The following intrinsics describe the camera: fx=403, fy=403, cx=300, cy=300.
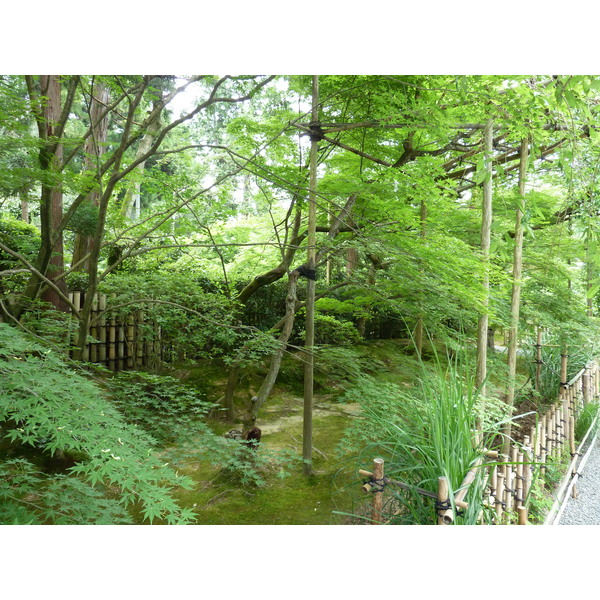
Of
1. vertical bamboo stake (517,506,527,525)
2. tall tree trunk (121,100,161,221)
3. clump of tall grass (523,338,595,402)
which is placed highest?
tall tree trunk (121,100,161,221)

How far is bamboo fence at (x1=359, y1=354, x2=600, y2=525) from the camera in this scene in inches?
54.2

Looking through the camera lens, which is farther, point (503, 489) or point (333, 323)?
point (333, 323)

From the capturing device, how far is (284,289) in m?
2.88

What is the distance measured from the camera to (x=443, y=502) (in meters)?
1.29

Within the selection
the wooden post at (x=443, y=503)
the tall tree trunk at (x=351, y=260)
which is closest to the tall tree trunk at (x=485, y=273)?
the tall tree trunk at (x=351, y=260)

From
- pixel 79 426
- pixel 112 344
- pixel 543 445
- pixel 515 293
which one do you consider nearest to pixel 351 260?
pixel 515 293

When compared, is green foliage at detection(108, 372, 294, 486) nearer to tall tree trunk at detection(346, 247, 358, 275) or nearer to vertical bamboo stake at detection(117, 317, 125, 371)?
vertical bamboo stake at detection(117, 317, 125, 371)

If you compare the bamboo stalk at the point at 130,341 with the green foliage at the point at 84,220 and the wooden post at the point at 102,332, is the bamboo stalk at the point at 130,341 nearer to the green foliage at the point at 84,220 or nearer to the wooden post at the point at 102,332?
the wooden post at the point at 102,332

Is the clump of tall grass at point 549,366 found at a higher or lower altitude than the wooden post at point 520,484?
higher

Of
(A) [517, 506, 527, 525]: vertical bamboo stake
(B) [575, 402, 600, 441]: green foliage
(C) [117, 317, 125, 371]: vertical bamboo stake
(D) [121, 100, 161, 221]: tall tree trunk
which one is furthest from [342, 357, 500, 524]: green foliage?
(D) [121, 100, 161, 221]: tall tree trunk

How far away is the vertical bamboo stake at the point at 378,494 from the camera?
1.40 metres

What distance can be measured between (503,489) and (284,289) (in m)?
1.75
